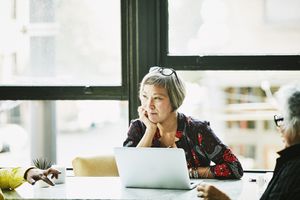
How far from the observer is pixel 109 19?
4.00m

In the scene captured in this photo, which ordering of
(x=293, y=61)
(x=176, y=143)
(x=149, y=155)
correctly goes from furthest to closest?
(x=293, y=61), (x=176, y=143), (x=149, y=155)

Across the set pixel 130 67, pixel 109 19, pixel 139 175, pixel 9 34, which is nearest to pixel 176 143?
pixel 139 175

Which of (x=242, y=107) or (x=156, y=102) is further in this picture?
(x=242, y=107)

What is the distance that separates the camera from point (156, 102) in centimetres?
342

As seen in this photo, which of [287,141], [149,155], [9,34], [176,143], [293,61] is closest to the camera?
[287,141]

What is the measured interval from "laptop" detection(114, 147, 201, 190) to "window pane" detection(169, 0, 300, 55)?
46.9 inches

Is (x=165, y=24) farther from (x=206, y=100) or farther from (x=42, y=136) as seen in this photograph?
(x=42, y=136)

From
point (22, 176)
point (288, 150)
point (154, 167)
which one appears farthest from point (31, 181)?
point (288, 150)

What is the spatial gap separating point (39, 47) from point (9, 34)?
23 centimetres

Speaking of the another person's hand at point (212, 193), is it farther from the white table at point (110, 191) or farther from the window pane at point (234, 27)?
the window pane at point (234, 27)

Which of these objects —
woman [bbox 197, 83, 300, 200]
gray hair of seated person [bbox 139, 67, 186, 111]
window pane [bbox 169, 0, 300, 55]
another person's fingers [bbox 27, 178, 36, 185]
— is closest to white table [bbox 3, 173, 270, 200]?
another person's fingers [bbox 27, 178, 36, 185]

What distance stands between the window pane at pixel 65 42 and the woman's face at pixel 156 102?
62 centimetres

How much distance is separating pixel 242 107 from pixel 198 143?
2.58ft

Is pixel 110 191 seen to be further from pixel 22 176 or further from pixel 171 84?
pixel 171 84
